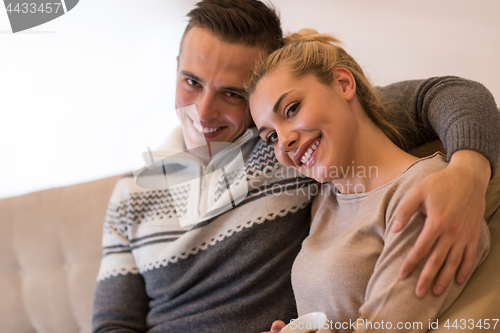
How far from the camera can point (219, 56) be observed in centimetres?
96

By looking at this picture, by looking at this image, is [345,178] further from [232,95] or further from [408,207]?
[232,95]

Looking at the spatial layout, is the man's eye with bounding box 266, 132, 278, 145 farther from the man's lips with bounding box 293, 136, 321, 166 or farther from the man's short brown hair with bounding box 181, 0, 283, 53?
the man's short brown hair with bounding box 181, 0, 283, 53

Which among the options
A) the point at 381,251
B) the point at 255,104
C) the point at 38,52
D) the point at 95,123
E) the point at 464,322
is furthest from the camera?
the point at 95,123

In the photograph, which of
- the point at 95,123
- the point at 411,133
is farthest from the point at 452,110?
the point at 95,123

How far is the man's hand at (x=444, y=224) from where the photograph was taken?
0.59m

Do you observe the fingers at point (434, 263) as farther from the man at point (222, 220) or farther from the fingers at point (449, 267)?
the man at point (222, 220)

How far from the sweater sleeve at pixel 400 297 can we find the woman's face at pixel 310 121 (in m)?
0.21

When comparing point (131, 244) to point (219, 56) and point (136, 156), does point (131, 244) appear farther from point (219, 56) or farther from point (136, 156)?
point (219, 56)

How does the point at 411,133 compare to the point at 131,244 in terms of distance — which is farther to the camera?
the point at 131,244

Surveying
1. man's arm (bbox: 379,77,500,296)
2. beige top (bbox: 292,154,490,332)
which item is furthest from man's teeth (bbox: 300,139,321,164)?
man's arm (bbox: 379,77,500,296)

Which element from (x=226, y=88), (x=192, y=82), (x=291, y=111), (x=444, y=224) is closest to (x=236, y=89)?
(x=226, y=88)

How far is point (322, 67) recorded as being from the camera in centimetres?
84

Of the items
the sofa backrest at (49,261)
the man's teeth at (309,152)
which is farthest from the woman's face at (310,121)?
the sofa backrest at (49,261)

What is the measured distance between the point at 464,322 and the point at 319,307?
0.89 feet
